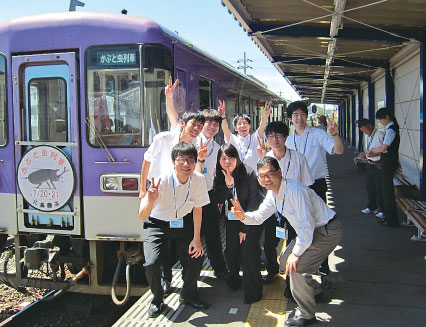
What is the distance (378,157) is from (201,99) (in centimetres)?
265

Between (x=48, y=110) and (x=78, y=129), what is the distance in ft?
1.41

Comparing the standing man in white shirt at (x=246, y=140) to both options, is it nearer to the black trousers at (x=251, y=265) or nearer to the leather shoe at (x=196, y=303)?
the black trousers at (x=251, y=265)

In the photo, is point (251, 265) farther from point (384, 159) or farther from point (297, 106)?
point (384, 159)

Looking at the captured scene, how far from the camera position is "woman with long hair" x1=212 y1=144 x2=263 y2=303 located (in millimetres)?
4043

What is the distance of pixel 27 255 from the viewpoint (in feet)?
15.0

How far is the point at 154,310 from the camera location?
3.85m

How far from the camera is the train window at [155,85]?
4.46 metres

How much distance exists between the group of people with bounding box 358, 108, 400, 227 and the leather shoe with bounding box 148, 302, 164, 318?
3.79 m

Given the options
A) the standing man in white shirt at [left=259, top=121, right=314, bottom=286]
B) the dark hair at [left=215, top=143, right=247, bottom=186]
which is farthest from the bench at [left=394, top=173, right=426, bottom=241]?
the dark hair at [left=215, top=143, right=247, bottom=186]

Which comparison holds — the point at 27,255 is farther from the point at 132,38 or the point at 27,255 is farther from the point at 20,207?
the point at 132,38

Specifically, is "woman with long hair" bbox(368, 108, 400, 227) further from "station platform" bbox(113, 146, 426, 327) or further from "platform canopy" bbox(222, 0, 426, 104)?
"platform canopy" bbox(222, 0, 426, 104)

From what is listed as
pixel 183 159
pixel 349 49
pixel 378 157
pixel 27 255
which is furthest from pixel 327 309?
pixel 349 49

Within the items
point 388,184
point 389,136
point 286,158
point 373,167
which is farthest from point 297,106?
point 373,167

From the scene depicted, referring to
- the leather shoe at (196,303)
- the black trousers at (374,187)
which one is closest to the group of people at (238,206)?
the leather shoe at (196,303)
